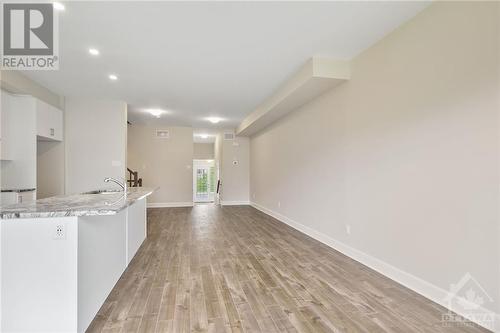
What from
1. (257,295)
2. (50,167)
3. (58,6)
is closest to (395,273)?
(257,295)

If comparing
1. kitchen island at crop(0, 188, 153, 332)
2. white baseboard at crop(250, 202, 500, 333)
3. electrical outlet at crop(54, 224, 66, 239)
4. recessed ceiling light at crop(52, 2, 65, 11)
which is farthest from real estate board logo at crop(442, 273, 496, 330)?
recessed ceiling light at crop(52, 2, 65, 11)

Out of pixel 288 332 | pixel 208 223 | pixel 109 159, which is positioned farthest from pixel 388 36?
pixel 109 159

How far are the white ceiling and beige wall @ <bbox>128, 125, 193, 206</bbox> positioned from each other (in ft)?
11.3

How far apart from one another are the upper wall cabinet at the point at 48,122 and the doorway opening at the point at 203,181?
8.04 meters

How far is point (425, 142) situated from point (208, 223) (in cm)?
471

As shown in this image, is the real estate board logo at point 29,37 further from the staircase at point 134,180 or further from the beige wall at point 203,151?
the beige wall at point 203,151

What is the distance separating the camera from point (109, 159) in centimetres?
551

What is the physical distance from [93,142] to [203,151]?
7.56 m

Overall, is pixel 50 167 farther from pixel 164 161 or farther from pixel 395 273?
pixel 395 273

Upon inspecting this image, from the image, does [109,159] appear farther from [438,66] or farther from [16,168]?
[438,66]

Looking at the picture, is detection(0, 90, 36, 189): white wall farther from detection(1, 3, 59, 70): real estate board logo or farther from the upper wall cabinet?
detection(1, 3, 59, 70): real estate board logo

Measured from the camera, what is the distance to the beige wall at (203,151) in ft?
42.3

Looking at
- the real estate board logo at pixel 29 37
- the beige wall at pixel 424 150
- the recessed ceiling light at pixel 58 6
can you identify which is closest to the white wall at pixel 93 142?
the real estate board logo at pixel 29 37

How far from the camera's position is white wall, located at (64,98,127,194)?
211 inches
